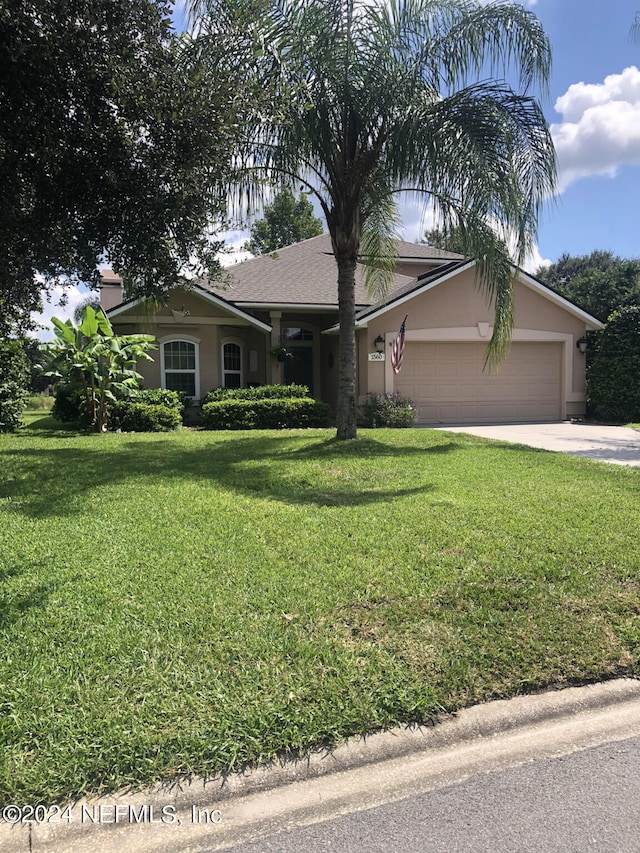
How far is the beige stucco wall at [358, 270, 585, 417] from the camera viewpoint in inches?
659

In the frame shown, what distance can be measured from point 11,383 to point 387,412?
31.0 ft

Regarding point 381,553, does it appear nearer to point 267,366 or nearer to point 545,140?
point 545,140

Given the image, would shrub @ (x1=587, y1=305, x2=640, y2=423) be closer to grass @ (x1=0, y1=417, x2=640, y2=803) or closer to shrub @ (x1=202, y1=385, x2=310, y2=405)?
shrub @ (x1=202, y1=385, x2=310, y2=405)

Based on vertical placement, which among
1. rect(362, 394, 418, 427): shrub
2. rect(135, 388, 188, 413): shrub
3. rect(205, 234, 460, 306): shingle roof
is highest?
rect(205, 234, 460, 306): shingle roof

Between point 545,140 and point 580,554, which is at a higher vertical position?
point 545,140

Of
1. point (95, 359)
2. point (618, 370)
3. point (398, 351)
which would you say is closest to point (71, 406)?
point (95, 359)

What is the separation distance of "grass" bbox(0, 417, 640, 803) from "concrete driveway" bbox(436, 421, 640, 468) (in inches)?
153

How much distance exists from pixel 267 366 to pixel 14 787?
16153 mm

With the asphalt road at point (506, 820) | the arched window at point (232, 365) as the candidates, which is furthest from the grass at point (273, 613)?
the arched window at point (232, 365)

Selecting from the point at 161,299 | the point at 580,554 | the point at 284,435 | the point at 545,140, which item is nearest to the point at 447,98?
the point at 545,140

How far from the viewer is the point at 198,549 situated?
4.96 metres

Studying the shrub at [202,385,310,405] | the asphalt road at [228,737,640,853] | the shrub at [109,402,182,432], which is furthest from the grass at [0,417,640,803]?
the shrub at [202,385,310,405]

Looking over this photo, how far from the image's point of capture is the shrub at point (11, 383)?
1370 centimetres

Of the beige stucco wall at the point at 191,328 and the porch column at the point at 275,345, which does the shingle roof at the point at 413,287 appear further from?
the beige stucco wall at the point at 191,328
